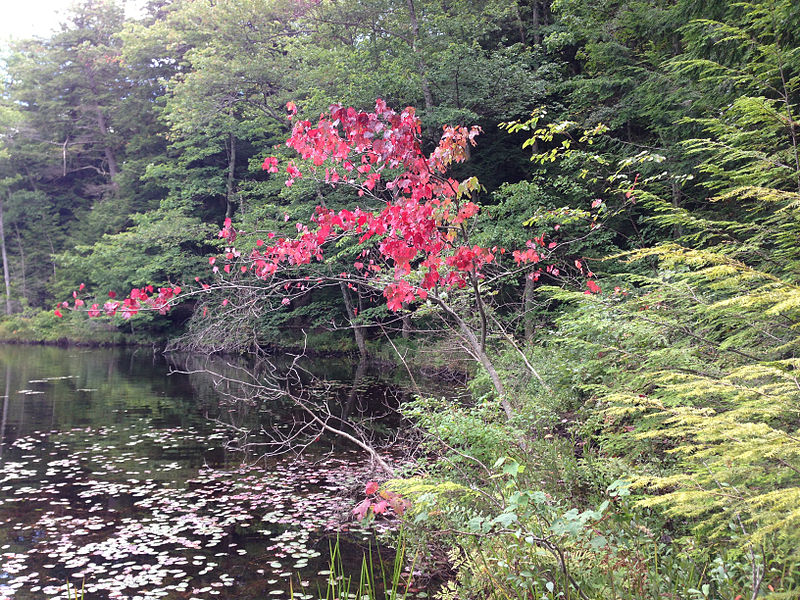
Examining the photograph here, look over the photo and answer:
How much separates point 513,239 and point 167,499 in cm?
822

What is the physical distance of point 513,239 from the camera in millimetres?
12023

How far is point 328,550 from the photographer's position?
5.43 meters

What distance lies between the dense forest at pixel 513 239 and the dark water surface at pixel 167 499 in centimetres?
131

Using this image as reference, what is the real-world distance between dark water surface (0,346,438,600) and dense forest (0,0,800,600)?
1307 mm

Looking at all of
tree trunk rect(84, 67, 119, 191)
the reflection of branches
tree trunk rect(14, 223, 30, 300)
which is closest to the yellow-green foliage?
the reflection of branches

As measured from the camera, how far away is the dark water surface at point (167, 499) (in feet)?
15.9

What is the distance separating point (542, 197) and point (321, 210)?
8.77 metres

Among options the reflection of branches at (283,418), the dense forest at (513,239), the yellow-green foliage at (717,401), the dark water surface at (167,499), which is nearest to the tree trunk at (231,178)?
the dense forest at (513,239)

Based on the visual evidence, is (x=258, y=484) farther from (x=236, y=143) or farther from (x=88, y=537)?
(x=236, y=143)

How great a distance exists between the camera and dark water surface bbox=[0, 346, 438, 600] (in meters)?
4.84

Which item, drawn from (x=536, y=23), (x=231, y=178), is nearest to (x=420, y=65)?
(x=536, y=23)

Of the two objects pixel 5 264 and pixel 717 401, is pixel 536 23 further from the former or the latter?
pixel 5 264

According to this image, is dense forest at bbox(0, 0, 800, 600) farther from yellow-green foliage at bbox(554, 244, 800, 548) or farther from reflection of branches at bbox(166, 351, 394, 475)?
reflection of branches at bbox(166, 351, 394, 475)

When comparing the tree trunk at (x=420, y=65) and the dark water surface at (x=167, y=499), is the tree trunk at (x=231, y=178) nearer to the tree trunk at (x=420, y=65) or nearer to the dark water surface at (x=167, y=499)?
the tree trunk at (x=420, y=65)
